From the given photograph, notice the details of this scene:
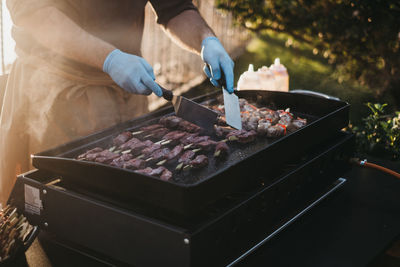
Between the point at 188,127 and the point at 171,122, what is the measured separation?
110mm

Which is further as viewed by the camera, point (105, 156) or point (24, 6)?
point (24, 6)

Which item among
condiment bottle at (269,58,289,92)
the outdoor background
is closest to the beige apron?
the outdoor background

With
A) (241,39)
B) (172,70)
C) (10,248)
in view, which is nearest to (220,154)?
(10,248)

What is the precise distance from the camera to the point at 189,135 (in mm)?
2268

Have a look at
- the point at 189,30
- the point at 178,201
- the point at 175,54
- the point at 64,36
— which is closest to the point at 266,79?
the point at 189,30

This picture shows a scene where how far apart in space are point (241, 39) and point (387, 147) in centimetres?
747

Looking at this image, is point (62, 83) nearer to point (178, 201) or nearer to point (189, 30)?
point (189, 30)

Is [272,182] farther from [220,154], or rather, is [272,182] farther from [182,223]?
[182,223]

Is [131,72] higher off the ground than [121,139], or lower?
higher

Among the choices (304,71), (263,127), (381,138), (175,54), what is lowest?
(304,71)

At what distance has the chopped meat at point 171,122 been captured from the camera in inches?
94.4

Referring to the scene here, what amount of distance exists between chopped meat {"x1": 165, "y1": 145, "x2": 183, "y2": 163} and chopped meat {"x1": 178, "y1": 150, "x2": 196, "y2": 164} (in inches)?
1.3

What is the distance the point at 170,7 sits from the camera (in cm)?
302

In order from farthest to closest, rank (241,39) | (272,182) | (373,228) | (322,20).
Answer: (241,39) → (322,20) → (373,228) → (272,182)
